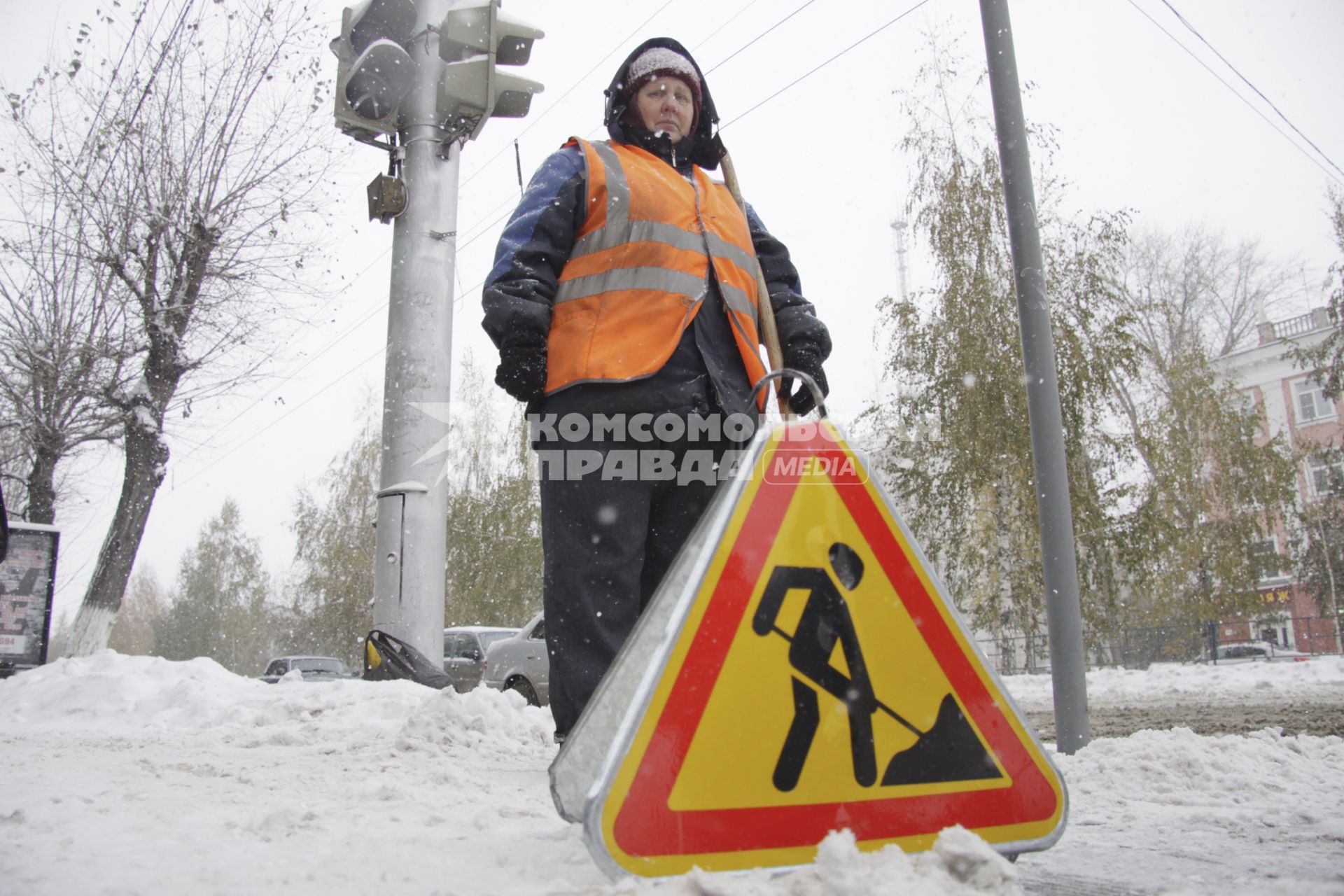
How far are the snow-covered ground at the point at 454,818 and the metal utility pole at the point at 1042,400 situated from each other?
1.73ft

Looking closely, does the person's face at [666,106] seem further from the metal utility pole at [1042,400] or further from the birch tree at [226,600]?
the birch tree at [226,600]

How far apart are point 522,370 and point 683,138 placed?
998 mm

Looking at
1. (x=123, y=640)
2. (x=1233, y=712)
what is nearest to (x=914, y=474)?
(x=1233, y=712)

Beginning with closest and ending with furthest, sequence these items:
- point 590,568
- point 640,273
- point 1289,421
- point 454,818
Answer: point 454,818 → point 590,568 → point 640,273 → point 1289,421

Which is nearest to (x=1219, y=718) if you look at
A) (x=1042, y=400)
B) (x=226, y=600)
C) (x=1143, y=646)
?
(x=1042, y=400)

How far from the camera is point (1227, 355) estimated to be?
24016 millimetres

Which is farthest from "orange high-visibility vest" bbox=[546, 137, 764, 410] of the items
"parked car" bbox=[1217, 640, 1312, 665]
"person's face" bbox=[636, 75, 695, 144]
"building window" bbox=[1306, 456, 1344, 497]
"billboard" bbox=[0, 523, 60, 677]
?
"building window" bbox=[1306, 456, 1344, 497]

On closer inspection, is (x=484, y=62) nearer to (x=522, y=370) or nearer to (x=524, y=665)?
(x=522, y=370)

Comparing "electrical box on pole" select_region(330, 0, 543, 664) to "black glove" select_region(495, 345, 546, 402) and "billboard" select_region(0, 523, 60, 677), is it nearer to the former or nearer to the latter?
"black glove" select_region(495, 345, 546, 402)

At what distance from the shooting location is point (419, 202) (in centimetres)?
544

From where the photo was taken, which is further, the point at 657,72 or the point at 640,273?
the point at 657,72

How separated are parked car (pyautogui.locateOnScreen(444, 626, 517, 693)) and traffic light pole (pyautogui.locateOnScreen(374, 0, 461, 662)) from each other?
1016 centimetres

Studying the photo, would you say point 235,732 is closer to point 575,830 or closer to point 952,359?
point 575,830

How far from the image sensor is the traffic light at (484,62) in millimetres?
5258
